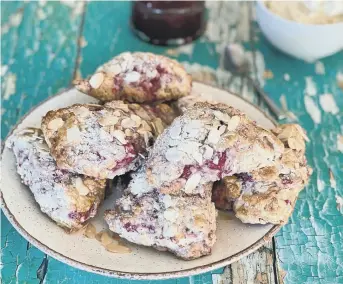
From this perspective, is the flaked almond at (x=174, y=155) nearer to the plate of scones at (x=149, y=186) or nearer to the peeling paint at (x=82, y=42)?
the plate of scones at (x=149, y=186)

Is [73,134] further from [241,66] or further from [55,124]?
[241,66]

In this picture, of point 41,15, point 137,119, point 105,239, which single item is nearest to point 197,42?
point 41,15

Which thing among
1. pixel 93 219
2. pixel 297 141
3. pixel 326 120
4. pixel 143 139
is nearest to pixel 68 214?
pixel 93 219

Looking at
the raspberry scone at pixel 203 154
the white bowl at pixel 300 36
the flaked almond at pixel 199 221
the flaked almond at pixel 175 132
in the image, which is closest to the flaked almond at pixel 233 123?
the raspberry scone at pixel 203 154

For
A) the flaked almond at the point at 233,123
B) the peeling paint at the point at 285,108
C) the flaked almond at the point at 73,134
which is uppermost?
the flaked almond at the point at 233,123

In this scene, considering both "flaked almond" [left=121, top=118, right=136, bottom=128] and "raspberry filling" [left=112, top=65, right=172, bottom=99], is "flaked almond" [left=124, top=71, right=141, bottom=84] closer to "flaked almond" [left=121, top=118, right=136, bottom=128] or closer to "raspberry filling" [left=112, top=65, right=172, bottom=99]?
"raspberry filling" [left=112, top=65, right=172, bottom=99]
